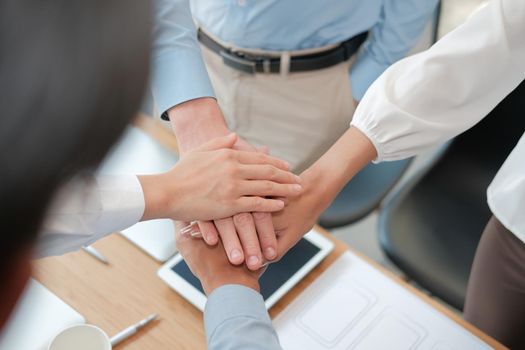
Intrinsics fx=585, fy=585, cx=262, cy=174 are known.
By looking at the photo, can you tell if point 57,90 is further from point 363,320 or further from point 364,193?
point 364,193

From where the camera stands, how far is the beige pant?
156cm

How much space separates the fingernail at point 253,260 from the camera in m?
1.02

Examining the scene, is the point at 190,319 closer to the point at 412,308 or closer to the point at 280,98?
the point at 412,308

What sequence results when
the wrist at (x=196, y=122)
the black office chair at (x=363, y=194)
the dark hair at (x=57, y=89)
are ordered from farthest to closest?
1. the black office chair at (x=363, y=194)
2. the wrist at (x=196, y=122)
3. the dark hair at (x=57, y=89)

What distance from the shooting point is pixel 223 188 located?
1.06 meters

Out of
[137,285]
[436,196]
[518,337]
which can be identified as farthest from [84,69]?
[436,196]

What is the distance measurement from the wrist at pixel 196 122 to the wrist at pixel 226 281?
1.05 feet

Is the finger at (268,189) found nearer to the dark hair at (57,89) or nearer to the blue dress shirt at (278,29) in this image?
the blue dress shirt at (278,29)

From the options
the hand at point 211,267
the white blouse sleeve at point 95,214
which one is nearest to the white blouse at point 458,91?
the hand at point 211,267

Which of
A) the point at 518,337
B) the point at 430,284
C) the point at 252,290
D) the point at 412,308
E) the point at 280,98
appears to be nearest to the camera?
the point at 252,290

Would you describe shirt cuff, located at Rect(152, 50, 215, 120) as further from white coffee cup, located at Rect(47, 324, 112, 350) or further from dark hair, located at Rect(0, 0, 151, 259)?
dark hair, located at Rect(0, 0, 151, 259)

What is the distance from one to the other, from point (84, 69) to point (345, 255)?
32.0 inches

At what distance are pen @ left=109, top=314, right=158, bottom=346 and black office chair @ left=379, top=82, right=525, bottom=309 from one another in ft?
2.52

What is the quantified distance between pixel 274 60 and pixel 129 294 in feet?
2.42
